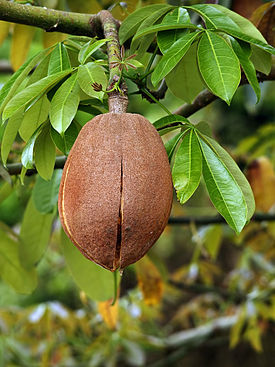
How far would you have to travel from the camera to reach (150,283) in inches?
55.4

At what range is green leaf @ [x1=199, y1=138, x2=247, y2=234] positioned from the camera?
56 cm

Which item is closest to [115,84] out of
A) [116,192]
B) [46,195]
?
[116,192]

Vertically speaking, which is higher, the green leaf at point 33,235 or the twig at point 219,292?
the green leaf at point 33,235

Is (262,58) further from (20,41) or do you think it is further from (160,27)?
(20,41)

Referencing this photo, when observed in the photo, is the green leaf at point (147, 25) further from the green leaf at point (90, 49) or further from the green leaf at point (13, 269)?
the green leaf at point (13, 269)

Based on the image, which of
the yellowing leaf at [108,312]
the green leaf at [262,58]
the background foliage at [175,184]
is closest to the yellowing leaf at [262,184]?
the background foliage at [175,184]

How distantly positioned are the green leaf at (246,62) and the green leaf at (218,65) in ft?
0.10

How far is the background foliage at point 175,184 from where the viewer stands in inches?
23.1

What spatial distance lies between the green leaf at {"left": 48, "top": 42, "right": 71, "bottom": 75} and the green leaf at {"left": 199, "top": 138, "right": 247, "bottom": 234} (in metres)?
0.20

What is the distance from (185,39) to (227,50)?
49mm

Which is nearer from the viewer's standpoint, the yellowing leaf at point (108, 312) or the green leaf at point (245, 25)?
the green leaf at point (245, 25)

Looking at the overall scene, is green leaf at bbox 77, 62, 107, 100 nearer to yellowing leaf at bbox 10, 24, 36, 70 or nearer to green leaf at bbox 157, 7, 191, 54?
green leaf at bbox 157, 7, 191, 54

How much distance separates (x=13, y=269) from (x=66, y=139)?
50 centimetres

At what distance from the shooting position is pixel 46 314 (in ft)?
5.49
